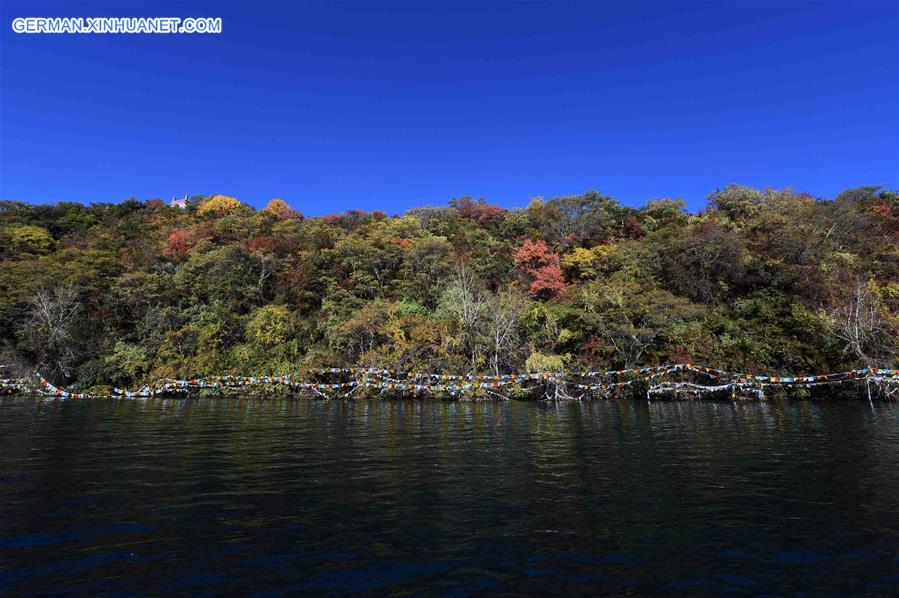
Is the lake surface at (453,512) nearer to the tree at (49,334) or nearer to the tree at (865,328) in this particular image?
the tree at (865,328)

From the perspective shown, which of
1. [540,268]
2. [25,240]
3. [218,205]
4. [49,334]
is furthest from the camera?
[218,205]

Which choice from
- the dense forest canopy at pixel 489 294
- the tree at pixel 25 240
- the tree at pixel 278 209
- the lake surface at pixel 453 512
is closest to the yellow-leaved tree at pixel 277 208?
the tree at pixel 278 209

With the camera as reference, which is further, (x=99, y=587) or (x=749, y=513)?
(x=749, y=513)

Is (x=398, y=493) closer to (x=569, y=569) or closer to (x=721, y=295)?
(x=569, y=569)

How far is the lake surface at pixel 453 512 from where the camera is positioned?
17.9 ft

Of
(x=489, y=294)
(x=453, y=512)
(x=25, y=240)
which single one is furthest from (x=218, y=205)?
(x=453, y=512)

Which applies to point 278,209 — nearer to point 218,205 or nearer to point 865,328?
point 218,205

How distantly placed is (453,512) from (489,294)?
30.0m

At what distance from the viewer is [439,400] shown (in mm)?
33031

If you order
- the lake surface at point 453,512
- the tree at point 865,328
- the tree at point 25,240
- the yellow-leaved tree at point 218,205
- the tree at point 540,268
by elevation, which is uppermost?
the yellow-leaved tree at point 218,205

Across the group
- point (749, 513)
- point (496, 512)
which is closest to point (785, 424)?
point (749, 513)

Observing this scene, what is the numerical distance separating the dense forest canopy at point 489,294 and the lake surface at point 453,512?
1743 cm

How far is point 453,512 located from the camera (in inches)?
310

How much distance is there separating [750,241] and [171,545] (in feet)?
150
